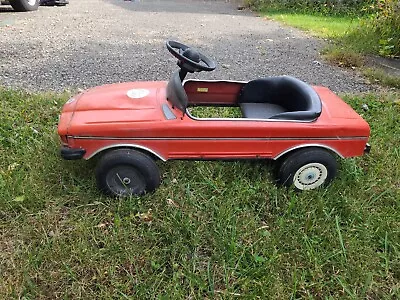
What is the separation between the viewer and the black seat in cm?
248

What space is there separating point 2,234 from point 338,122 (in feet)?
6.09

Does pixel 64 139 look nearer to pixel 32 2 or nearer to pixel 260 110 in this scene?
pixel 260 110

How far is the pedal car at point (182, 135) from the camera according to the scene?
2.05 meters

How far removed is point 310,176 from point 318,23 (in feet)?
20.9

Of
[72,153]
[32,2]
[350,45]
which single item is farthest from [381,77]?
[32,2]

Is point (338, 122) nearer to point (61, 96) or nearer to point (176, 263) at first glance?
point (176, 263)

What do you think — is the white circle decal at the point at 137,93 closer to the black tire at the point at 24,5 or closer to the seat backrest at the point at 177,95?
the seat backrest at the point at 177,95

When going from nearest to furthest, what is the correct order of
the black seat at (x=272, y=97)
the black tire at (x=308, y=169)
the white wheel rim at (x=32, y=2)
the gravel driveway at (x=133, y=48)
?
the black tire at (x=308, y=169) → the black seat at (x=272, y=97) → the gravel driveway at (x=133, y=48) → the white wheel rim at (x=32, y=2)

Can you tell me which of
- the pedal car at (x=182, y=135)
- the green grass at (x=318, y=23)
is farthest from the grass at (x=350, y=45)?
the pedal car at (x=182, y=135)

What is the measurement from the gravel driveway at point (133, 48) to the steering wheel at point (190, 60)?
1.74 m

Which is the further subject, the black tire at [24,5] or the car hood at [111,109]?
the black tire at [24,5]

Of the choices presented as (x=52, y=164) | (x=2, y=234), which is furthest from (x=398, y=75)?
(x=2, y=234)

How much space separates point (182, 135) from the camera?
→ 2066mm

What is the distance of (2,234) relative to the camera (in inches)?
77.0
